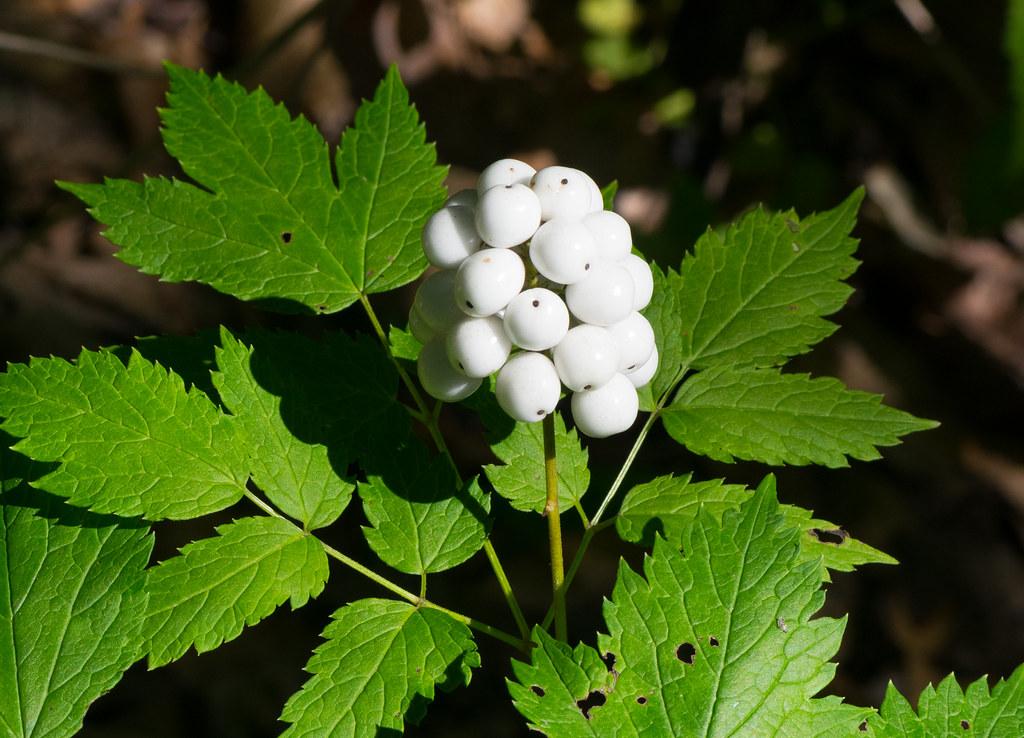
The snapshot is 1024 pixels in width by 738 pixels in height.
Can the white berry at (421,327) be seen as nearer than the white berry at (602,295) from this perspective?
No

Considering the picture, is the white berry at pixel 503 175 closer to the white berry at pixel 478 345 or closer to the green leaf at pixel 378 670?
the white berry at pixel 478 345

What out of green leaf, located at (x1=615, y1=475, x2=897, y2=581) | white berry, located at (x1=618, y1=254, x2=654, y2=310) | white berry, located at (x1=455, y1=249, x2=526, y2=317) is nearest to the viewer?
white berry, located at (x1=455, y1=249, x2=526, y2=317)

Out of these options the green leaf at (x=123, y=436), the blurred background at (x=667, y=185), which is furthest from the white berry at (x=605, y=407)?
the blurred background at (x=667, y=185)

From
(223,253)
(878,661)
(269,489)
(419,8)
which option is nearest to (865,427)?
(269,489)

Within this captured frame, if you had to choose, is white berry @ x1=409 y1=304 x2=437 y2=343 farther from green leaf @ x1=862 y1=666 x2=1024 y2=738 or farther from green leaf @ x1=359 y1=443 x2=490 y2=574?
green leaf @ x1=862 y1=666 x2=1024 y2=738

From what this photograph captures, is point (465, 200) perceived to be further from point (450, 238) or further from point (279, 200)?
point (279, 200)

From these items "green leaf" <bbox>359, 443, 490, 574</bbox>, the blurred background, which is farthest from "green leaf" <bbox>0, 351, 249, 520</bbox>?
the blurred background
